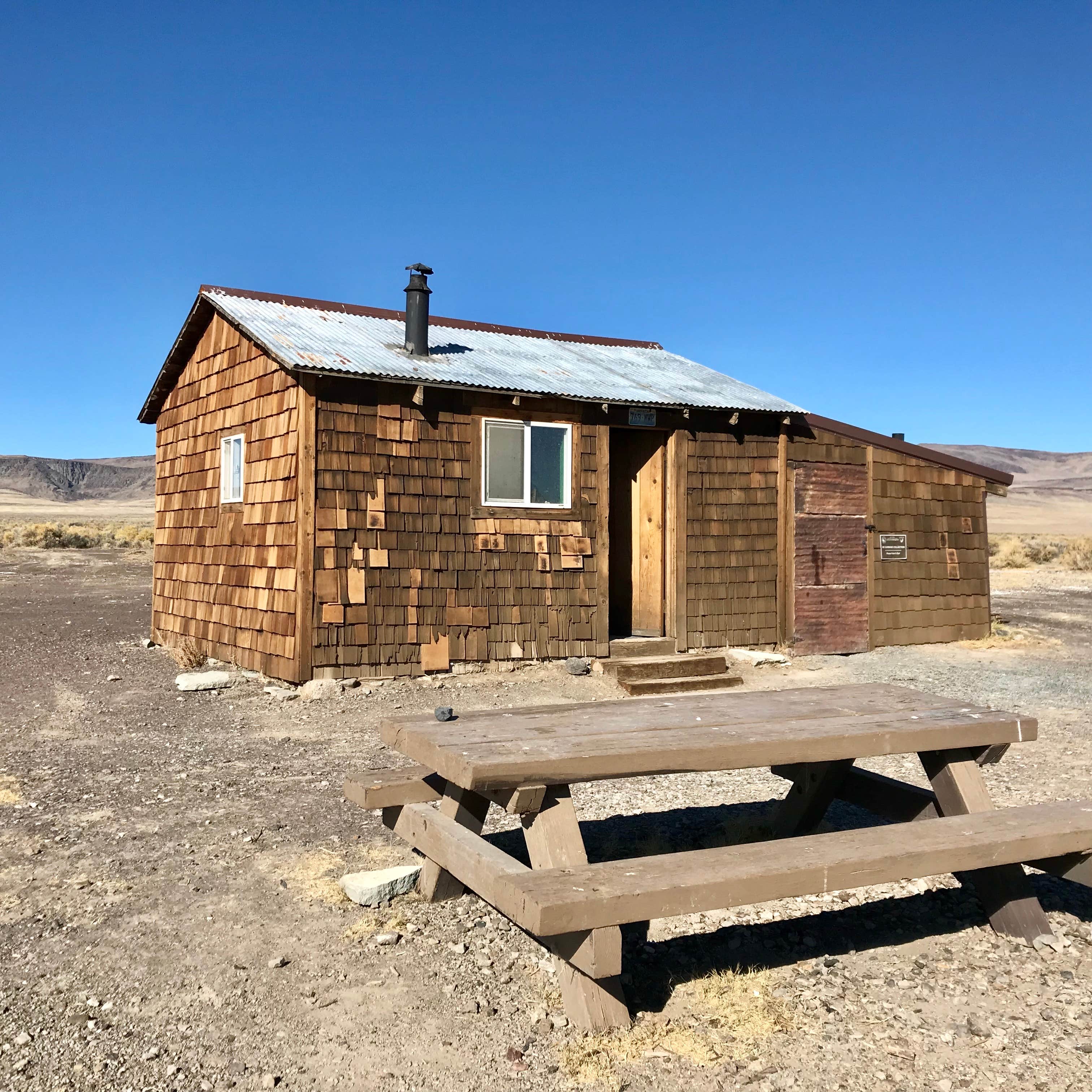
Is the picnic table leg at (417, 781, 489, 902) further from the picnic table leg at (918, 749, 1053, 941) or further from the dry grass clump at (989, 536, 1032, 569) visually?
the dry grass clump at (989, 536, 1032, 569)

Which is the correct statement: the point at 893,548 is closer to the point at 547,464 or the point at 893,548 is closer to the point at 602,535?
the point at 602,535

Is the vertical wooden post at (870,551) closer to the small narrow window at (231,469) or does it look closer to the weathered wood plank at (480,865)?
the small narrow window at (231,469)

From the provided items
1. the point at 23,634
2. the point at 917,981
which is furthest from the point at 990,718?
the point at 23,634

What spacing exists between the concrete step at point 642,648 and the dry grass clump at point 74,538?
23872 millimetres

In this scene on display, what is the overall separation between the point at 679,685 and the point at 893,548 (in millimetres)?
4432

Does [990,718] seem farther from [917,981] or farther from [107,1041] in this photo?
[107,1041]

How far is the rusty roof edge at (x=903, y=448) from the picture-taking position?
500 inches

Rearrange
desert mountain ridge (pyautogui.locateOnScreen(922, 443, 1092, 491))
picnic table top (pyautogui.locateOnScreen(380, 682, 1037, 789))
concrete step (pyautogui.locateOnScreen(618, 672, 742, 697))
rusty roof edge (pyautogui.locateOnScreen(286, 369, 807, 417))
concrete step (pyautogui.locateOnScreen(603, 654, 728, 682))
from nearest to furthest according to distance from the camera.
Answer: picnic table top (pyautogui.locateOnScreen(380, 682, 1037, 789)), rusty roof edge (pyautogui.locateOnScreen(286, 369, 807, 417)), concrete step (pyautogui.locateOnScreen(618, 672, 742, 697)), concrete step (pyautogui.locateOnScreen(603, 654, 728, 682)), desert mountain ridge (pyautogui.locateOnScreen(922, 443, 1092, 491))

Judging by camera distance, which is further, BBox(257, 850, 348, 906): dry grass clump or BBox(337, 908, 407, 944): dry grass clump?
BBox(257, 850, 348, 906): dry grass clump

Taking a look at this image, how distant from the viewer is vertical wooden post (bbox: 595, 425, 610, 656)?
36.9 ft

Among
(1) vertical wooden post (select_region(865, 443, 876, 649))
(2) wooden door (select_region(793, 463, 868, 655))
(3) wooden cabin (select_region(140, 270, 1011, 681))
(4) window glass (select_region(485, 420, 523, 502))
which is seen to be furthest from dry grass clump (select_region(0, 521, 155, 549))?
(1) vertical wooden post (select_region(865, 443, 876, 649))

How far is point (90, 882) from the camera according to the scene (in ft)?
14.5

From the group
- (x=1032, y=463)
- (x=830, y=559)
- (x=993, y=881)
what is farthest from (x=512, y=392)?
(x=1032, y=463)

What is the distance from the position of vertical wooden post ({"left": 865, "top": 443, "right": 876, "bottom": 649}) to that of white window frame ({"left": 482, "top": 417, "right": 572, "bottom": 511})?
4419 millimetres
